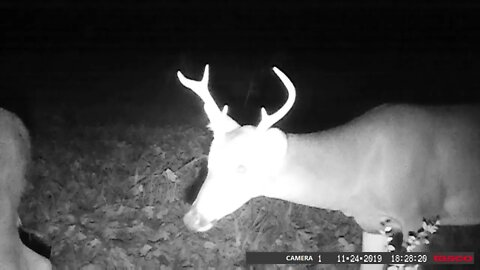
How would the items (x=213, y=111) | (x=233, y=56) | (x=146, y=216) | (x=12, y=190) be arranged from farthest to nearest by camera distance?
1. (x=233, y=56)
2. (x=146, y=216)
3. (x=213, y=111)
4. (x=12, y=190)

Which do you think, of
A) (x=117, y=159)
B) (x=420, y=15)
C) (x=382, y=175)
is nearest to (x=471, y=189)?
(x=382, y=175)

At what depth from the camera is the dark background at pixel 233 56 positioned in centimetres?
336

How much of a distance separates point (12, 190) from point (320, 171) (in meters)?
1.47

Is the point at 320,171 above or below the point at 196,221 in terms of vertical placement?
above

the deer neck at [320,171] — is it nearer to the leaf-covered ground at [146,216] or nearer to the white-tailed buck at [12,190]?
the leaf-covered ground at [146,216]

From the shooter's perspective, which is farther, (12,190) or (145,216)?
(145,216)

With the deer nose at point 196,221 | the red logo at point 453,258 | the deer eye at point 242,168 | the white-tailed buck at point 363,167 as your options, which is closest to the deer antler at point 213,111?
the white-tailed buck at point 363,167

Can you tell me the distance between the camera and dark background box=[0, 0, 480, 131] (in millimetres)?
3355

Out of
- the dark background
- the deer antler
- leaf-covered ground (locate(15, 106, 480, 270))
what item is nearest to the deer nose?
the deer antler

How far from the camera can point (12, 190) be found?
2410 mm

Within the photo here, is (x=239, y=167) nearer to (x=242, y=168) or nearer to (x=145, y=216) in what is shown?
(x=242, y=168)

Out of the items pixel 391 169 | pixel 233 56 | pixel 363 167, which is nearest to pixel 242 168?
pixel 363 167

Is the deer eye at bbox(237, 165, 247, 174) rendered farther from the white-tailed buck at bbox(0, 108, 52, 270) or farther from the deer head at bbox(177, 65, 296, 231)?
the white-tailed buck at bbox(0, 108, 52, 270)

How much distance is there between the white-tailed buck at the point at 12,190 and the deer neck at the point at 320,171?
1.20m
